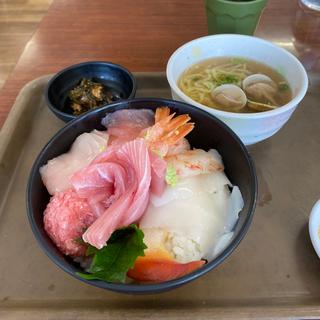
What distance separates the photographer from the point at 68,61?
1.42 metres

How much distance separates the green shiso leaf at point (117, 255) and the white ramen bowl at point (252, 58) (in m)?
0.37

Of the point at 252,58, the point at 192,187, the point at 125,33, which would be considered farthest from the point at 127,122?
the point at 125,33

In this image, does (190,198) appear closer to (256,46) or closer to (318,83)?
(256,46)

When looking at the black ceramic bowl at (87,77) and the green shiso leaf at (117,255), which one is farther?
the black ceramic bowl at (87,77)

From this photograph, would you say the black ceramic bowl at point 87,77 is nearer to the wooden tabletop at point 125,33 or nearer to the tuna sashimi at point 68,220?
the wooden tabletop at point 125,33

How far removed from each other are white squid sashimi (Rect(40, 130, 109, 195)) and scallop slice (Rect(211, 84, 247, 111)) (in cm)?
36

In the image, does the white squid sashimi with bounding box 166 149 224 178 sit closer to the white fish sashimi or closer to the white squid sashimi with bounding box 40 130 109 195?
the white fish sashimi

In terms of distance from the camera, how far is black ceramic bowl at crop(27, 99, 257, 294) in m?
0.63

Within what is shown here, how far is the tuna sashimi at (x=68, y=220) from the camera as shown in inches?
28.0

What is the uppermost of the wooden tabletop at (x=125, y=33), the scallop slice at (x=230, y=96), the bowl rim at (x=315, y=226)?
the scallop slice at (x=230, y=96)

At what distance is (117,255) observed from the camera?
0.67 metres

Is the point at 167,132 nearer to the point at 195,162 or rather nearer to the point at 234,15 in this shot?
the point at 195,162

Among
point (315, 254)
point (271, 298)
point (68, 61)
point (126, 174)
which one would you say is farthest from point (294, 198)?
point (68, 61)

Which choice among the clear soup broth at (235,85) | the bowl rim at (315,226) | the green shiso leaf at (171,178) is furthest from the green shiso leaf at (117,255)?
the clear soup broth at (235,85)
